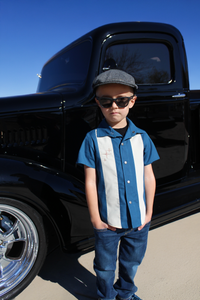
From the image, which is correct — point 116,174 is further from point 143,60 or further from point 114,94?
point 143,60

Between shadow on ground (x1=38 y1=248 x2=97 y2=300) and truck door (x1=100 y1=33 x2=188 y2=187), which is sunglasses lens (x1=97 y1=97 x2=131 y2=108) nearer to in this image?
truck door (x1=100 y1=33 x2=188 y2=187)

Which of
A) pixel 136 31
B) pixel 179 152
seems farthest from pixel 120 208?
pixel 136 31

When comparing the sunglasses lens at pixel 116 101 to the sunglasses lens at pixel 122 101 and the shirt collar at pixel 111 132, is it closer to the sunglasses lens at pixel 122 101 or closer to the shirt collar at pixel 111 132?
the sunglasses lens at pixel 122 101

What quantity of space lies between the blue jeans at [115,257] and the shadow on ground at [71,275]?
239mm

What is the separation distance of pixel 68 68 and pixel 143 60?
0.72 m

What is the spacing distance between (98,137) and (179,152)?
121 cm

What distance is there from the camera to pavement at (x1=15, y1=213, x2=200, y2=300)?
4.91 ft

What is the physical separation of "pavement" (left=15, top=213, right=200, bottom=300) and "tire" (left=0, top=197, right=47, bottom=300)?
137mm

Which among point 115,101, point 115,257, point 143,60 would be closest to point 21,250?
point 115,257

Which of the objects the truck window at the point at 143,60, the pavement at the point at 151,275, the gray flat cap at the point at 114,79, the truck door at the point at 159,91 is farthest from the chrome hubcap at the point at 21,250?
the truck window at the point at 143,60

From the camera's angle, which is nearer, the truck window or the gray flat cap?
the gray flat cap

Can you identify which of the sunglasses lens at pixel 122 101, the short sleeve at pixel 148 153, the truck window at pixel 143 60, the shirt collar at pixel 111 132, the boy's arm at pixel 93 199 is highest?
the truck window at pixel 143 60

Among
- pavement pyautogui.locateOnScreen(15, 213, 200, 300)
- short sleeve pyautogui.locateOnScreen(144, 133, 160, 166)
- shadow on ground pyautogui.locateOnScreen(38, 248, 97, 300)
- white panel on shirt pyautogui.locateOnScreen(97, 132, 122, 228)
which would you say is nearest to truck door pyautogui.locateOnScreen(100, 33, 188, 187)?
pavement pyautogui.locateOnScreen(15, 213, 200, 300)

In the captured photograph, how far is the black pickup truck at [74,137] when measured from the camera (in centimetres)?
147
